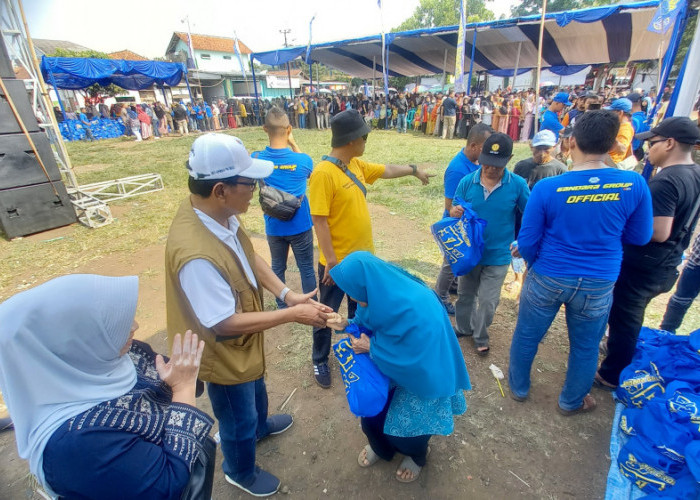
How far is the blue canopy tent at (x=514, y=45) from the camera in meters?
12.7

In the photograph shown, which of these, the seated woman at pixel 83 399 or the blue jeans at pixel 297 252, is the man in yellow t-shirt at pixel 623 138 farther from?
the seated woman at pixel 83 399

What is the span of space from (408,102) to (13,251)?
791 inches

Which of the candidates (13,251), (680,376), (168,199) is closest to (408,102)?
(168,199)

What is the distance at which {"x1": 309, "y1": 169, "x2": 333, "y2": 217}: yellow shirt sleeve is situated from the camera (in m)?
2.54

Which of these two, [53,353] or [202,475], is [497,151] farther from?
[53,353]

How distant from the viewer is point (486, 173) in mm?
2918

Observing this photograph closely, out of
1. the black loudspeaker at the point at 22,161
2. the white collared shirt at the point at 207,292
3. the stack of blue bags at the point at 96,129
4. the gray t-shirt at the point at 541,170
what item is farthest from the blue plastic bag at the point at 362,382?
the stack of blue bags at the point at 96,129

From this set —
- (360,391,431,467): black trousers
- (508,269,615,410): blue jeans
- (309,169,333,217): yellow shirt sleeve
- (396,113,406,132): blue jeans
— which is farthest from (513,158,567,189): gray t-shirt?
(396,113,406,132): blue jeans

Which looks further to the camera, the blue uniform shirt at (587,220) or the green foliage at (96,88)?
the green foliage at (96,88)

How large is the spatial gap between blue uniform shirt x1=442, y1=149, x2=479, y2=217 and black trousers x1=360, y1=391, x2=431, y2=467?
228cm

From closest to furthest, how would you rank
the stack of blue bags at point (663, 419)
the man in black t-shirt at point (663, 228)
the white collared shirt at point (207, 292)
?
1. the white collared shirt at point (207, 292)
2. the stack of blue bags at point (663, 419)
3. the man in black t-shirt at point (663, 228)

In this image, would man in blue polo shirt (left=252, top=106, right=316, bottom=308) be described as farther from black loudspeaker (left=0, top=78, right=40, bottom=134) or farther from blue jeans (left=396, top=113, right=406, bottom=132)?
blue jeans (left=396, top=113, right=406, bottom=132)

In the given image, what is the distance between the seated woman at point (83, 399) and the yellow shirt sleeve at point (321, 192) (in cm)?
150

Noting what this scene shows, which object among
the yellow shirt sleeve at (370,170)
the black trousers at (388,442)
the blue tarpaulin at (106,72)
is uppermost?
the blue tarpaulin at (106,72)
